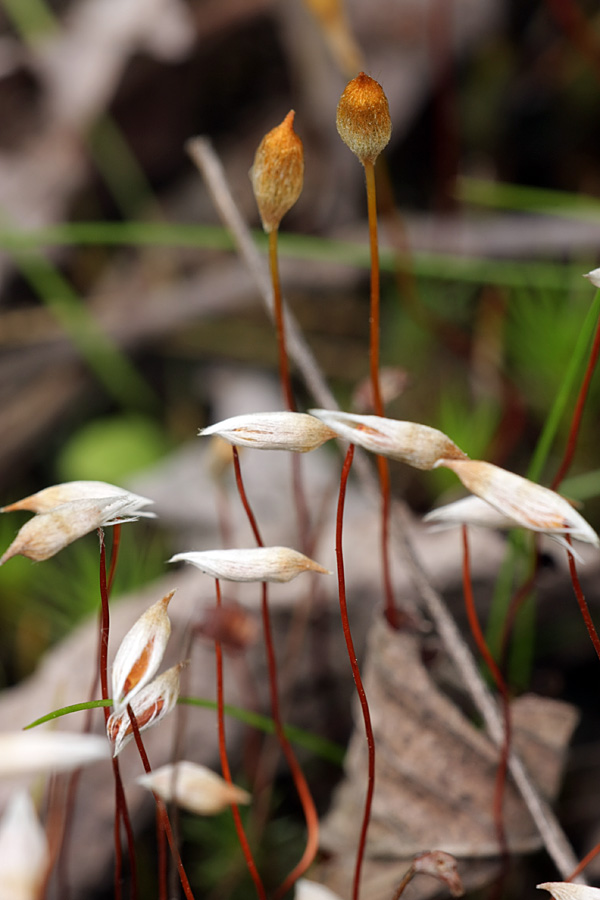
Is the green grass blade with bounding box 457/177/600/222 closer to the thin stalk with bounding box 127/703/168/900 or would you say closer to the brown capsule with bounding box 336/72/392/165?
the brown capsule with bounding box 336/72/392/165

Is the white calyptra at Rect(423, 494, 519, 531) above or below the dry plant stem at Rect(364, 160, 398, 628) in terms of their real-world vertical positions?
below

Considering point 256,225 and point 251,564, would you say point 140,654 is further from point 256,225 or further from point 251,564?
point 256,225

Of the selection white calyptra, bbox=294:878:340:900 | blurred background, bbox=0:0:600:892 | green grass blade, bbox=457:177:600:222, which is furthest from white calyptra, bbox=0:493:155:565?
green grass blade, bbox=457:177:600:222

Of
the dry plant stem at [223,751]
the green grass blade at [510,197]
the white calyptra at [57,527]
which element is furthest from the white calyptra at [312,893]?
the green grass blade at [510,197]

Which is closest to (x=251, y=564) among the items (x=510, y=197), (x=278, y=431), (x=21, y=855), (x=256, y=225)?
(x=278, y=431)

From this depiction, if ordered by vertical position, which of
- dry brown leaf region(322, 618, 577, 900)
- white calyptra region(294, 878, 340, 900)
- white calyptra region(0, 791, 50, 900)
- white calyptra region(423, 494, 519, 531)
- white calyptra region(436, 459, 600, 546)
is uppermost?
white calyptra region(436, 459, 600, 546)

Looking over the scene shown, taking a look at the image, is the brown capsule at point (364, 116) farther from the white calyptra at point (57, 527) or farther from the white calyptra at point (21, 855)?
the white calyptra at point (21, 855)
